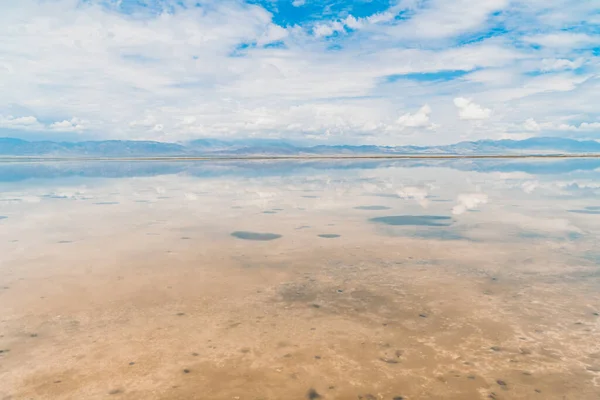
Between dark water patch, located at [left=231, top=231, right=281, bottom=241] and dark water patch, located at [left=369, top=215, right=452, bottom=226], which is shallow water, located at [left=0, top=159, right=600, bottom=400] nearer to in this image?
dark water patch, located at [left=231, top=231, right=281, bottom=241]

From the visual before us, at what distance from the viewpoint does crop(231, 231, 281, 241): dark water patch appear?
1396cm

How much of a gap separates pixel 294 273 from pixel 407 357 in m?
4.44

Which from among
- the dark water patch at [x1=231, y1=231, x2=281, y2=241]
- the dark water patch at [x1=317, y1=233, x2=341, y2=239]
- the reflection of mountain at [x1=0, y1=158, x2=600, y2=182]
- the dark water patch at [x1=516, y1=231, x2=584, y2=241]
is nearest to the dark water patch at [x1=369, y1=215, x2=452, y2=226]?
the dark water patch at [x1=516, y1=231, x2=584, y2=241]

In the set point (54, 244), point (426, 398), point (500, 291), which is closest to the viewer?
point (426, 398)

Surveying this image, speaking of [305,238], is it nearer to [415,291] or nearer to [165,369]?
[415,291]

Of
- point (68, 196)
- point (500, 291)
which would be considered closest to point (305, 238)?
point (500, 291)

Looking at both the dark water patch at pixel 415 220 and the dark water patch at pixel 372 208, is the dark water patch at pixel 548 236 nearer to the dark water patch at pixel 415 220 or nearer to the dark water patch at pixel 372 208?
the dark water patch at pixel 415 220

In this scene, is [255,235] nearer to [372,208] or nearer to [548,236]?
[372,208]

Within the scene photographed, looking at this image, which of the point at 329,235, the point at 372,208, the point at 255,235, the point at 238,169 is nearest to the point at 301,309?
the point at 329,235

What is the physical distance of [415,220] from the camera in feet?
55.3

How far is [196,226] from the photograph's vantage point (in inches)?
631

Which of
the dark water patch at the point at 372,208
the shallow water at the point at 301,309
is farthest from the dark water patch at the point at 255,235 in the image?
the dark water patch at the point at 372,208

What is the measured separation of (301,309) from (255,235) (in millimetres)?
6685

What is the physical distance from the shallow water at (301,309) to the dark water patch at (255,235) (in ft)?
0.27
